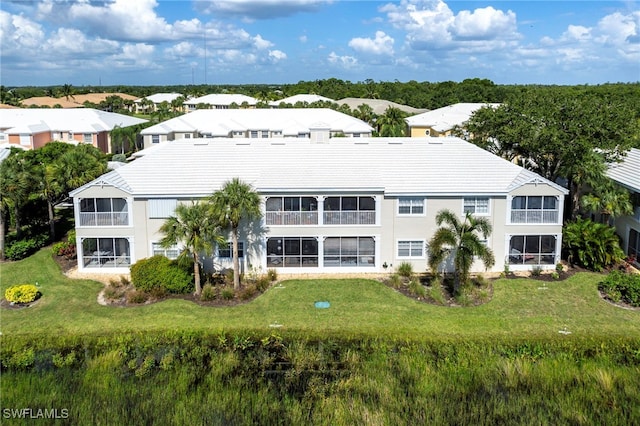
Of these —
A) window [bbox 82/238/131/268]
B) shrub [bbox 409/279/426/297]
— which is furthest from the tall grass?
window [bbox 82/238/131/268]

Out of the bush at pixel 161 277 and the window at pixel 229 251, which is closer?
the bush at pixel 161 277

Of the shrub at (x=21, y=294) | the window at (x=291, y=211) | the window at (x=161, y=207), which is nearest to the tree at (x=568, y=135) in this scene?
the window at (x=291, y=211)

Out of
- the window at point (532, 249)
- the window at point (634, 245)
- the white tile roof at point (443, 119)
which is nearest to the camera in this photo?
the window at point (532, 249)

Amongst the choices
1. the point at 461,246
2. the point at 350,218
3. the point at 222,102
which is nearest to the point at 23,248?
the point at 350,218

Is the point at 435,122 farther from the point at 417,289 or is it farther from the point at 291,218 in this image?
the point at 417,289

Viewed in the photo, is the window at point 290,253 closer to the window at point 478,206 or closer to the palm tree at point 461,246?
the palm tree at point 461,246

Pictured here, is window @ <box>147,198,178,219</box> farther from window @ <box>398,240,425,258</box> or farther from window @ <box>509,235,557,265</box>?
window @ <box>509,235,557,265</box>
